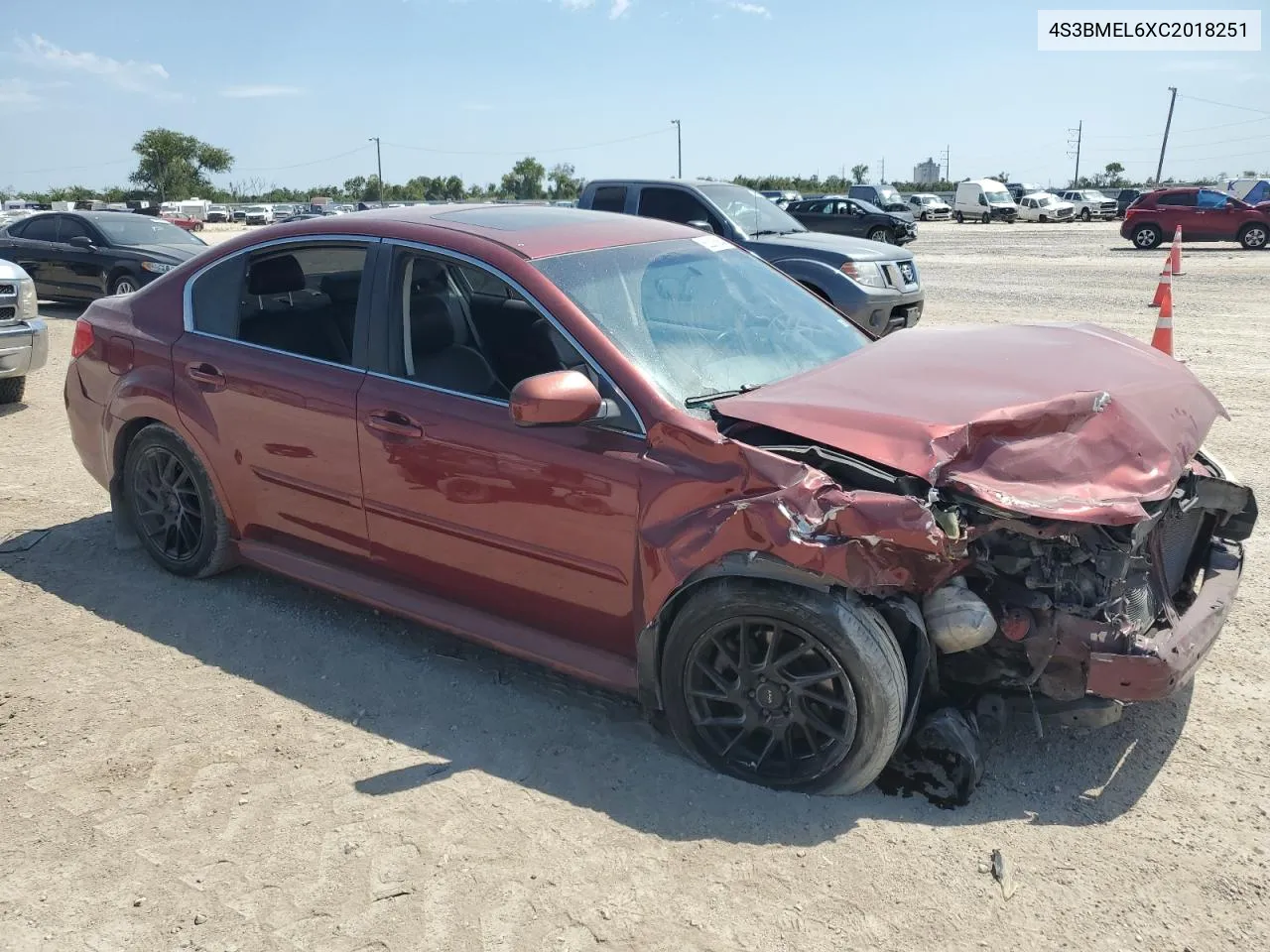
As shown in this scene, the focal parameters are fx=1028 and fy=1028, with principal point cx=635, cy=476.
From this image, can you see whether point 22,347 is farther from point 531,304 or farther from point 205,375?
point 531,304

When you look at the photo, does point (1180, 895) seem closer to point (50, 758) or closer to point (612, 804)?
point (612, 804)

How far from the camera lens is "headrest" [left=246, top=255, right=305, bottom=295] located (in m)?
4.55

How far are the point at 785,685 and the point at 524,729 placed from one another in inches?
39.5

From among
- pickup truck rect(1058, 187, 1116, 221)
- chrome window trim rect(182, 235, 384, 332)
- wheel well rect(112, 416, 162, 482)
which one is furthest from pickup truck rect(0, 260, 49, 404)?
pickup truck rect(1058, 187, 1116, 221)

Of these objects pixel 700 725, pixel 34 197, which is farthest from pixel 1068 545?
pixel 34 197

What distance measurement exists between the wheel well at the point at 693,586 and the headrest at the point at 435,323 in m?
1.44

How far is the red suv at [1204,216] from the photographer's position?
83.1 feet

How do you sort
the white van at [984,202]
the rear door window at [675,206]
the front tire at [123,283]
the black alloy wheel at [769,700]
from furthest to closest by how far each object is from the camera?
the white van at [984,202]
the front tire at [123,283]
the rear door window at [675,206]
the black alloy wheel at [769,700]

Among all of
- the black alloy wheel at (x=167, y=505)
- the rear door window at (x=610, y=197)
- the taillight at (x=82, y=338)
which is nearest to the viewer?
the black alloy wheel at (x=167, y=505)

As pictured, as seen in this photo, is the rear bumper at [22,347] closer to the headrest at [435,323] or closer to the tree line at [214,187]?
the headrest at [435,323]

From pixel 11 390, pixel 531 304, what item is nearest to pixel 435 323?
pixel 531 304

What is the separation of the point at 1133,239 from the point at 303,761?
2819 centimetres

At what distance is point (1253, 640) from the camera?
4.16 m

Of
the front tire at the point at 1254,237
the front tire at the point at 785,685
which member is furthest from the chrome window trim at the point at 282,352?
the front tire at the point at 1254,237
